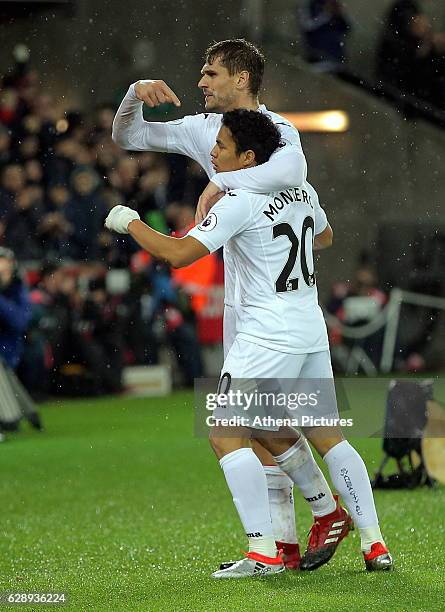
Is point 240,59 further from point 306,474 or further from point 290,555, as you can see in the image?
point 290,555

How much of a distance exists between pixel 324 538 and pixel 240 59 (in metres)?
2.08

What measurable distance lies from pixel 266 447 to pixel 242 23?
33.0 feet

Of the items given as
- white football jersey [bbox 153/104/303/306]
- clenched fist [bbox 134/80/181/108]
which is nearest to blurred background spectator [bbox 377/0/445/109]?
A: white football jersey [bbox 153/104/303/306]

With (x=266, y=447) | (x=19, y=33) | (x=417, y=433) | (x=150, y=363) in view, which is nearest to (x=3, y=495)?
(x=417, y=433)

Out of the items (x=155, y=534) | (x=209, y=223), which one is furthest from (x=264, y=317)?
(x=155, y=534)

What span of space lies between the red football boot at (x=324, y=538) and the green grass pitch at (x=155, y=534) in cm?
7

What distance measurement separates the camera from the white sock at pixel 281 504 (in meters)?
5.52

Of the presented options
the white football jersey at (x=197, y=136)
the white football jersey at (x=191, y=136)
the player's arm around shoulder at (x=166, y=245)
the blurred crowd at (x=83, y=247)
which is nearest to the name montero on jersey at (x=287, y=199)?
the white football jersey at (x=191, y=136)

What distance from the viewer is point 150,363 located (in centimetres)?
1435

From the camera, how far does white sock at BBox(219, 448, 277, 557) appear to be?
5.11 m

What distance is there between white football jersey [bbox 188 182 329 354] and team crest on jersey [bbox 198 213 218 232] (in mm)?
31

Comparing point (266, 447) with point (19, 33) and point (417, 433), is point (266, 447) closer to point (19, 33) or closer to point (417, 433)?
point (417, 433)

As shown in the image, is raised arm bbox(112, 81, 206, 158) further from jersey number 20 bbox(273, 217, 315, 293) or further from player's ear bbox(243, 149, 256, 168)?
jersey number 20 bbox(273, 217, 315, 293)

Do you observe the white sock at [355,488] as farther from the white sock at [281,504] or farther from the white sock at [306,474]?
the white sock at [281,504]
